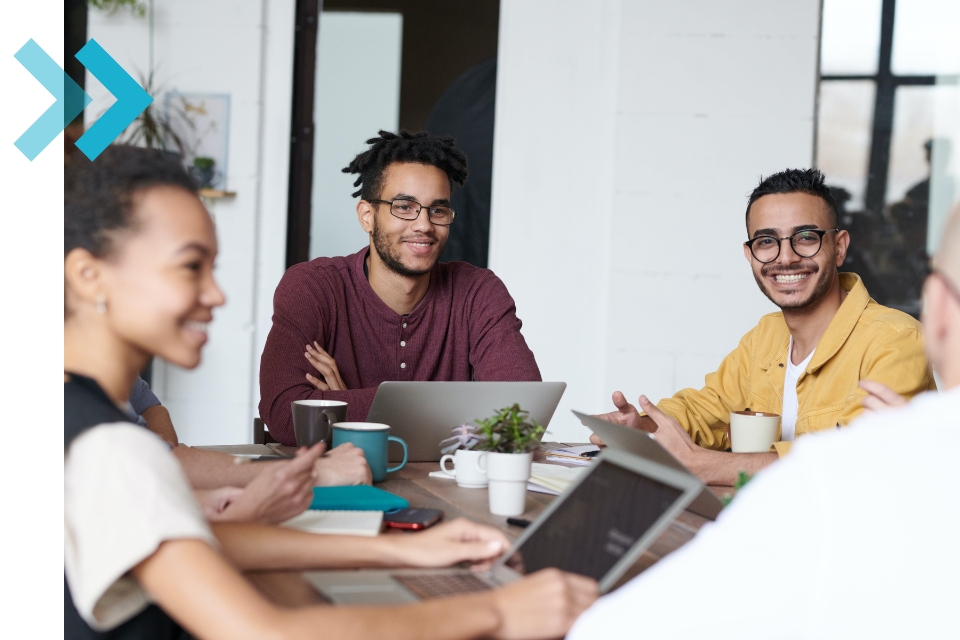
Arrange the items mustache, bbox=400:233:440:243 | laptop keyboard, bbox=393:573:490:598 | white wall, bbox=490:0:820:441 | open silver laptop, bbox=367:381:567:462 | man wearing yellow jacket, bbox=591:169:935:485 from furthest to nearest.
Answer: white wall, bbox=490:0:820:441 < mustache, bbox=400:233:440:243 < man wearing yellow jacket, bbox=591:169:935:485 < open silver laptop, bbox=367:381:567:462 < laptop keyboard, bbox=393:573:490:598

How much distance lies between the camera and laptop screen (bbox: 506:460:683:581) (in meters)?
0.92

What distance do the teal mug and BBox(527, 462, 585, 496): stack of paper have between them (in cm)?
27

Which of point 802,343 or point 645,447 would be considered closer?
point 645,447

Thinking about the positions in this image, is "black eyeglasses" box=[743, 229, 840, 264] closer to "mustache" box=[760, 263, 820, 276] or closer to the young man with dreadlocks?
"mustache" box=[760, 263, 820, 276]

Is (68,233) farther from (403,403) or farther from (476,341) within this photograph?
(476,341)

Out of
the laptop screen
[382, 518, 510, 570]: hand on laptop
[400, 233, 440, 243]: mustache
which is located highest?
[400, 233, 440, 243]: mustache

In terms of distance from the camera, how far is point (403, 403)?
1.68 meters

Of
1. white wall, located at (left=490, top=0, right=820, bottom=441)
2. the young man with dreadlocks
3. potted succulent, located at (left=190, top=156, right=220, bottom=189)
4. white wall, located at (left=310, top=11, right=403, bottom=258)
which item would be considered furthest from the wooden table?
white wall, located at (left=310, top=11, right=403, bottom=258)

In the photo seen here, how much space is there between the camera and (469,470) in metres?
1.53

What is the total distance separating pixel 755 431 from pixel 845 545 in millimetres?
1042

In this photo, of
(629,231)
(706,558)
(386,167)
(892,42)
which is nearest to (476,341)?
(386,167)

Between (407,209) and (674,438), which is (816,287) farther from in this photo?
(407,209)

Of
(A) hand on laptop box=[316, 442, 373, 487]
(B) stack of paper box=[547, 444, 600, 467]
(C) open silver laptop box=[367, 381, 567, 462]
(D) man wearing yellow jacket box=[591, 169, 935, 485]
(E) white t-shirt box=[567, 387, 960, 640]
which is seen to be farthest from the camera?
(D) man wearing yellow jacket box=[591, 169, 935, 485]

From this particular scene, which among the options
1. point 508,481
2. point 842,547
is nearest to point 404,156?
point 508,481
